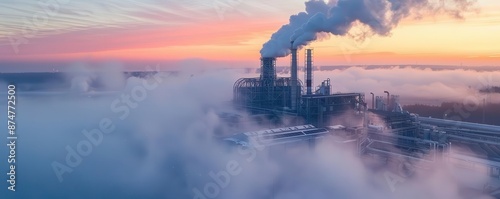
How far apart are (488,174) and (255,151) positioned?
9463 millimetres

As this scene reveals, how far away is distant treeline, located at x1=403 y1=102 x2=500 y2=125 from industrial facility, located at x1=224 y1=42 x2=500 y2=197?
47.1ft

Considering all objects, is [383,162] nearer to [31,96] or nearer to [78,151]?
[78,151]

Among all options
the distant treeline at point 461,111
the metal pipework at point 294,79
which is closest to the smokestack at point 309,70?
the metal pipework at point 294,79

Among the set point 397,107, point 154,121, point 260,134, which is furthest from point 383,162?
point 154,121

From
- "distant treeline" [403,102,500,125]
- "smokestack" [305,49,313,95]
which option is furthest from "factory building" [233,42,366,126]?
"distant treeline" [403,102,500,125]

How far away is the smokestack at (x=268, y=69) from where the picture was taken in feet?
67.3

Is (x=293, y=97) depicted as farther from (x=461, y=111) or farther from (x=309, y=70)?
(x=461, y=111)

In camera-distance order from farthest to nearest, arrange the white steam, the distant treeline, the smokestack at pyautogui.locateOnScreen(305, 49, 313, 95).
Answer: the distant treeline, the smokestack at pyautogui.locateOnScreen(305, 49, 313, 95), the white steam

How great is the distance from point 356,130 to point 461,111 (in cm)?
2398

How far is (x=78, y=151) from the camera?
19.3 meters

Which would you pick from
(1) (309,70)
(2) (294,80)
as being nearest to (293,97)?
(2) (294,80)

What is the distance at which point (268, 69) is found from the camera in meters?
20.6

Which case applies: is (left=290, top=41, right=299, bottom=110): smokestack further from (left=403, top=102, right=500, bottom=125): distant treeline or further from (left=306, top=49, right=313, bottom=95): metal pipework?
(left=403, top=102, right=500, bottom=125): distant treeline

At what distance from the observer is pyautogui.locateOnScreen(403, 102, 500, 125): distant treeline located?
3428 centimetres
